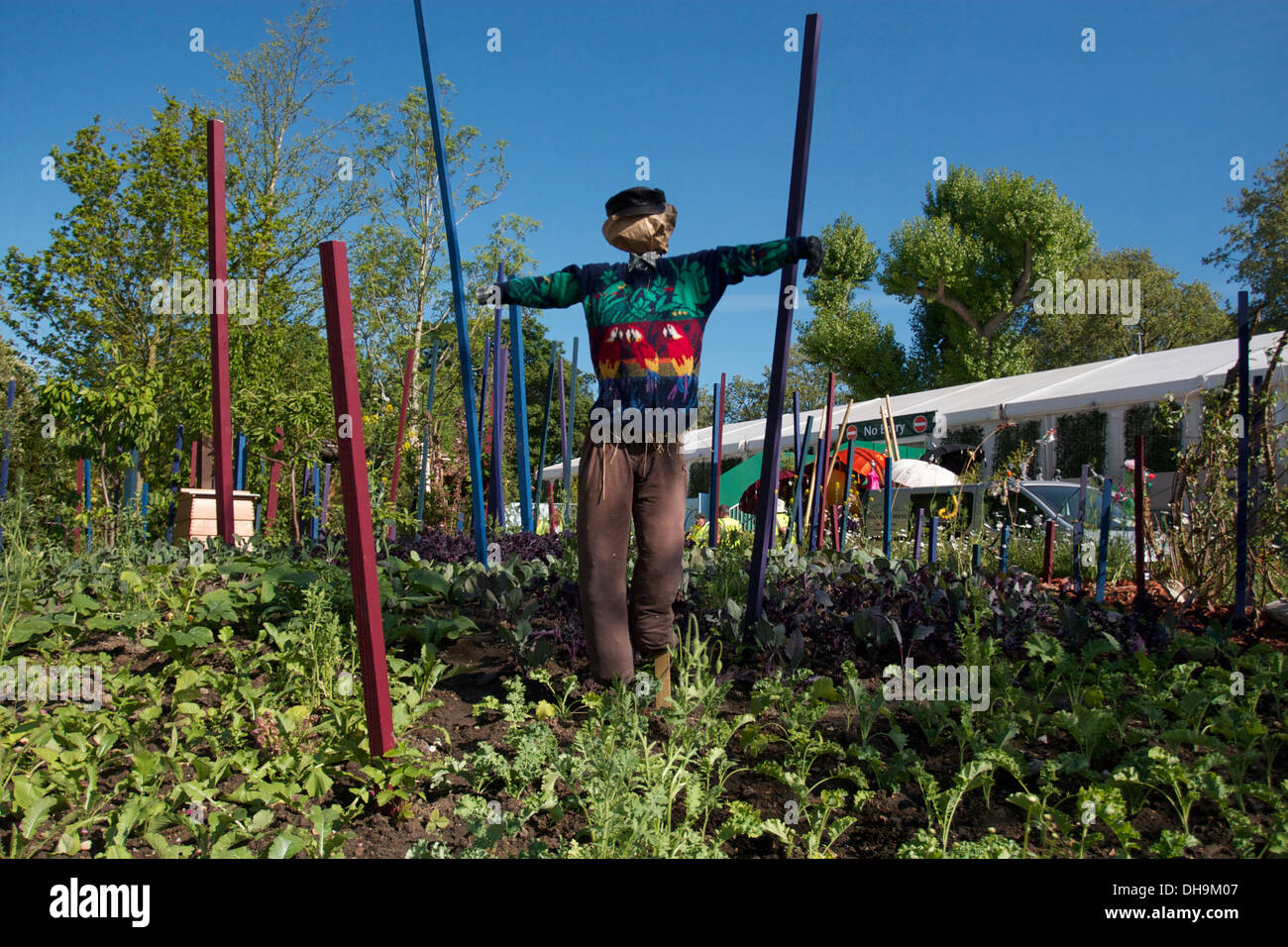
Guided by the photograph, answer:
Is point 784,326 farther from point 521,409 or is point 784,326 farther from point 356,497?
point 521,409

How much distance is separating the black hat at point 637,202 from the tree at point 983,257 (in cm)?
2439

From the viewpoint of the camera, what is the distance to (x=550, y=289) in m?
2.81

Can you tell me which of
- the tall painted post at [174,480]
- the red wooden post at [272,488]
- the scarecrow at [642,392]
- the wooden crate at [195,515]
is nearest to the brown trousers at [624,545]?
the scarecrow at [642,392]

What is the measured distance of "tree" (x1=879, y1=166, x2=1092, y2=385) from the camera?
24328 millimetres

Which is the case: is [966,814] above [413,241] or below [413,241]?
below

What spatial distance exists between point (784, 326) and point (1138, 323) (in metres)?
30.6

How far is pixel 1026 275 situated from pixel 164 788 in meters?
27.1

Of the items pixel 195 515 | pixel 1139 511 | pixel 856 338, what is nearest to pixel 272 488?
pixel 195 515

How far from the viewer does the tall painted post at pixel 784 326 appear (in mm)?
2916

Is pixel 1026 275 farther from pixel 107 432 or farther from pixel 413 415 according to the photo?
pixel 107 432

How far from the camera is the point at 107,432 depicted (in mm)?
4977

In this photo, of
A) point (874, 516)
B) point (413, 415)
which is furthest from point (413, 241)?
point (874, 516)

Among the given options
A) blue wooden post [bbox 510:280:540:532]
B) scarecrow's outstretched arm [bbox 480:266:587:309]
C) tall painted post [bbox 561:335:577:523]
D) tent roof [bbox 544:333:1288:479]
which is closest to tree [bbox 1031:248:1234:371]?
tent roof [bbox 544:333:1288:479]

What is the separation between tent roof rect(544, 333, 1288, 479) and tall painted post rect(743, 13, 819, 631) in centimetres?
713
